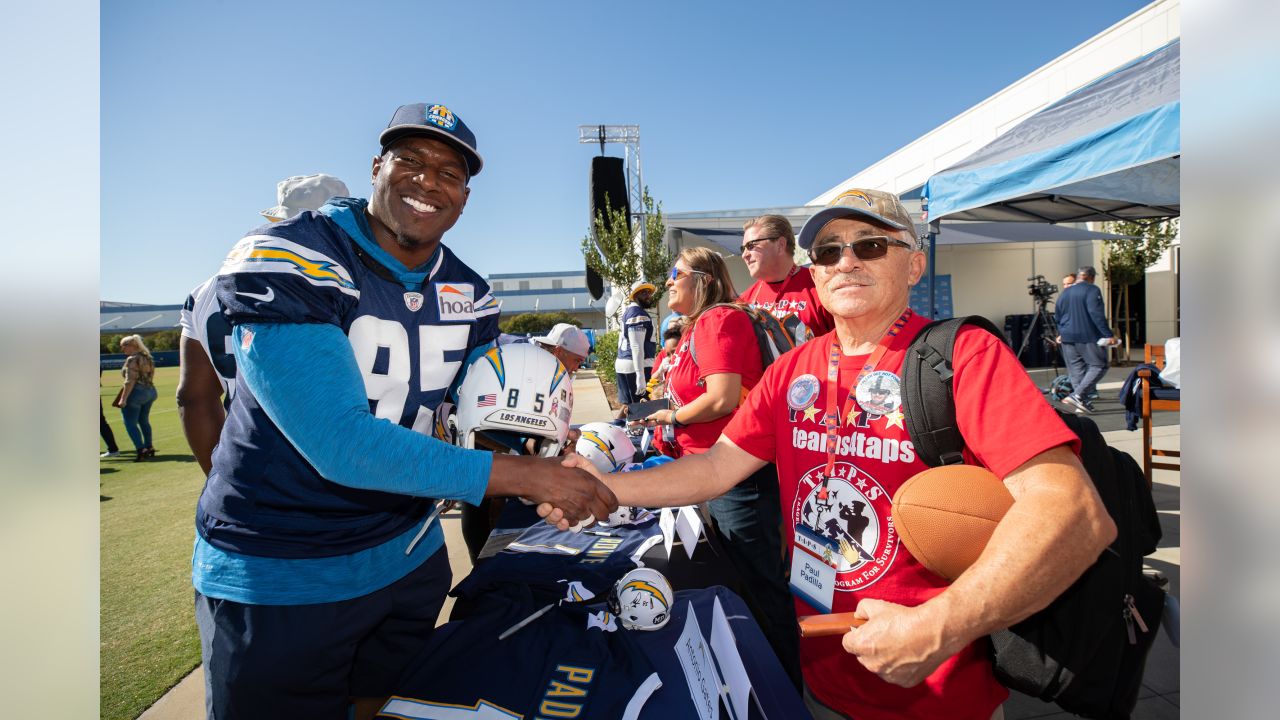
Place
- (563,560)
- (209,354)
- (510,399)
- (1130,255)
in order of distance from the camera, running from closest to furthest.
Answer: (510,399) → (209,354) → (563,560) → (1130,255)

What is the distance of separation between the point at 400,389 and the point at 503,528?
2267mm

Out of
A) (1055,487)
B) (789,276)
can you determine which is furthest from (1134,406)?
(1055,487)

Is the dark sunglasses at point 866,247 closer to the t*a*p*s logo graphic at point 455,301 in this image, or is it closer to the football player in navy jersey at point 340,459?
the football player in navy jersey at point 340,459

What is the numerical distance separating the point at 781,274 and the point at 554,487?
314cm

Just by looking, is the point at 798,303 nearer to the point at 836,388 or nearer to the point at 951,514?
the point at 836,388

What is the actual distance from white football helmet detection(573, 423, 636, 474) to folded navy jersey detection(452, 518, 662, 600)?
459 millimetres

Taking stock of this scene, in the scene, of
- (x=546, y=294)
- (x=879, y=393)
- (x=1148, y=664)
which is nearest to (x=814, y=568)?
(x=879, y=393)

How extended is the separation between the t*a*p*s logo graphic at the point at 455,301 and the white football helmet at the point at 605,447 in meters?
1.98

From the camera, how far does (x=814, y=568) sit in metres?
1.78

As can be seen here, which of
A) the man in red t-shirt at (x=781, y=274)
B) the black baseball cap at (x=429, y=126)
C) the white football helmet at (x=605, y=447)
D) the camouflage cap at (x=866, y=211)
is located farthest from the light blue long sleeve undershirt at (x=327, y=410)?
the man in red t-shirt at (x=781, y=274)

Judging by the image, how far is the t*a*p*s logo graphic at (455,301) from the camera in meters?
2.19
